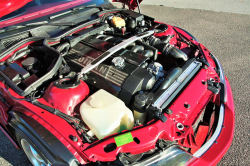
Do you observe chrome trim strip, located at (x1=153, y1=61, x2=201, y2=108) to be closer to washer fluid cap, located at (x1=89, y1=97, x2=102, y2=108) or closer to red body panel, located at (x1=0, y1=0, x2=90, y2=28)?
washer fluid cap, located at (x1=89, y1=97, x2=102, y2=108)

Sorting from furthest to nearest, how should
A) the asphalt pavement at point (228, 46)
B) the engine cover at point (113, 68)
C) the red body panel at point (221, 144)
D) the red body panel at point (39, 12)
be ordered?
the red body panel at point (39, 12) < the asphalt pavement at point (228, 46) < the engine cover at point (113, 68) < the red body panel at point (221, 144)

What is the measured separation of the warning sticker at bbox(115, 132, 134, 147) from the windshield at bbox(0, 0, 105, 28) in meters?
2.10

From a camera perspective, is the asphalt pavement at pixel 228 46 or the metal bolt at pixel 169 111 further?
the asphalt pavement at pixel 228 46

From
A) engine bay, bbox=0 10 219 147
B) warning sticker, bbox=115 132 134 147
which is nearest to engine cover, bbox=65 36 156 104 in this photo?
engine bay, bbox=0 10 219 147

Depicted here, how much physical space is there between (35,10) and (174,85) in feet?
7.49

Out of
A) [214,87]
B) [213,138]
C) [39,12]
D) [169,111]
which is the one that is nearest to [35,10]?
[39,12]

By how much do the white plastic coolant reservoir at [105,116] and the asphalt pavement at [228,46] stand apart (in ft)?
3.94

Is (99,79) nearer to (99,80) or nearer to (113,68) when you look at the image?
(99,80)

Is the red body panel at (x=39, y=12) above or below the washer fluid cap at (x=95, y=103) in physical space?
above

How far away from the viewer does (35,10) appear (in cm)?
264

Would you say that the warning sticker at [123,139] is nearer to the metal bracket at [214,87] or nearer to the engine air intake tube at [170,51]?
the metal bracket at [214,87]

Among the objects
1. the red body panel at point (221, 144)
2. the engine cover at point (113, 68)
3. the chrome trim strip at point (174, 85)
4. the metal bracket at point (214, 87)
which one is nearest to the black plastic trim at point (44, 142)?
the engine cover at point (113, 68)

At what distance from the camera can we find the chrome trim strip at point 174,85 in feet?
5.57

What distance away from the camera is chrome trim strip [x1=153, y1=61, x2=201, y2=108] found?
1699 millimetres
